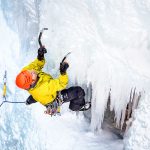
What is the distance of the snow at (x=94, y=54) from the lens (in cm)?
551

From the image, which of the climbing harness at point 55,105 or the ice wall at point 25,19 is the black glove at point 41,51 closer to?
the climbing harness at point 55,105

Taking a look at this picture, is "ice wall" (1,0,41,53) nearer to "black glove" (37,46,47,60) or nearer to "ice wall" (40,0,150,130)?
"ice wall" (40,0,150,130)

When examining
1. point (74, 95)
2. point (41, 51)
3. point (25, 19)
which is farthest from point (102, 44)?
point (25, 19)

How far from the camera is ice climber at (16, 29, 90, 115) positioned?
471 centimetres

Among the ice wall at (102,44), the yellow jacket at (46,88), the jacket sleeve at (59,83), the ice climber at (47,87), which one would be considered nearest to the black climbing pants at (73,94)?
the ice climber at (47,87)

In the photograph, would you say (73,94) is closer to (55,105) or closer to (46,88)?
(55,105)

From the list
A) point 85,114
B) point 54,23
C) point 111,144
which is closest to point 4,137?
point 85,114

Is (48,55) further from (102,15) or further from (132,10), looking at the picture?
(132,10)

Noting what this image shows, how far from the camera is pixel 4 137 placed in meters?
11.0

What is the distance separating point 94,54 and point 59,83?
1346mm

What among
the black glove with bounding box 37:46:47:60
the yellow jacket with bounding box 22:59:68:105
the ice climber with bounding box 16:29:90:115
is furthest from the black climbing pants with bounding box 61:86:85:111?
the black glove with bounding box 37:46:47:60

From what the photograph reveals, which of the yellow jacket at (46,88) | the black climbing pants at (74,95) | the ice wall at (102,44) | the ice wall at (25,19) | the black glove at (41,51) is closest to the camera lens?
the yellow jacket at (46,88)

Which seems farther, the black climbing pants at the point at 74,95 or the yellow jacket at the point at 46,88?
the black climbing pants at the point at 74,95

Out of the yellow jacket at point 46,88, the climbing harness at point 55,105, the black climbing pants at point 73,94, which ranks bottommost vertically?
the climbing harness at point 55,105
